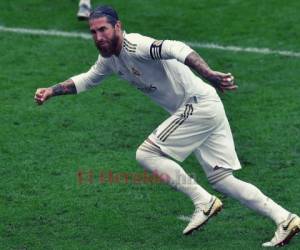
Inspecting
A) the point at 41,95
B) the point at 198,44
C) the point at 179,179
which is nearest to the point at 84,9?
the point at 198,44

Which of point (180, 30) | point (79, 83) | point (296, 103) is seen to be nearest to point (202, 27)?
point (180, 30)

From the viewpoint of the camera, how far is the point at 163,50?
29.7 feet

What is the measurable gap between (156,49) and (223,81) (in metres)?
0.79

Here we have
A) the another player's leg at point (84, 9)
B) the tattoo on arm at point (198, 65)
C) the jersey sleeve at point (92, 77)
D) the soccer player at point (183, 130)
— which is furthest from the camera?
the another player's leg at point (84, 9)

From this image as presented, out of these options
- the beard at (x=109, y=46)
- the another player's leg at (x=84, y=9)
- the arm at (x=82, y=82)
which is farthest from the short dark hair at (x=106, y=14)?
the another player's leg at (x=84, y=9)

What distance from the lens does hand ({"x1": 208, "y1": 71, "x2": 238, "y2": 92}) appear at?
8.53 m

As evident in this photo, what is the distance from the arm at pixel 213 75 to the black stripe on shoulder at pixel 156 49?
29cm

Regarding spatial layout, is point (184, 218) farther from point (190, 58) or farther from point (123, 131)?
point (123, 131)

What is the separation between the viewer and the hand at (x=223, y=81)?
8531 millimetres

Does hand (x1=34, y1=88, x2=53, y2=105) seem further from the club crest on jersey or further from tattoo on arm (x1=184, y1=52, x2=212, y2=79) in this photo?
tattoo on arm (x1=184, y1=52, x2=212, y2=79)

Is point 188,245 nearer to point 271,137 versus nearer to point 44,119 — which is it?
point 271,137

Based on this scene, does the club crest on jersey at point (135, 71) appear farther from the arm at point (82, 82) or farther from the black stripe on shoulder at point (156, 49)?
the arm at point (82, 82)

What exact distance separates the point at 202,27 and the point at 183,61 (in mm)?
7538

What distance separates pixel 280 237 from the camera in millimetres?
9438
